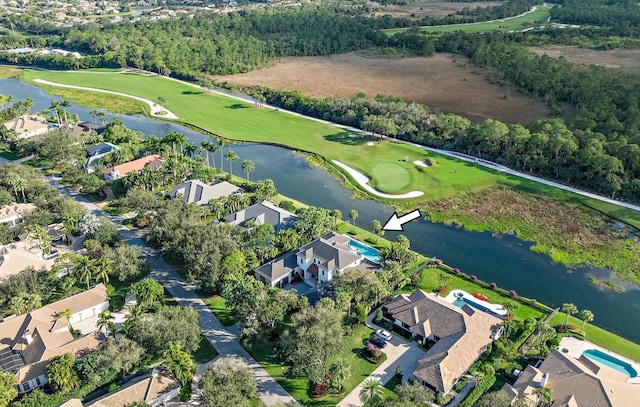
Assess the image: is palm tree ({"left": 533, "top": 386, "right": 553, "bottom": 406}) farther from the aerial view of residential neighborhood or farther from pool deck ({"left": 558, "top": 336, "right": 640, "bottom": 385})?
pool deck ({"left": 558, "top": 336, "right": 640, "bottom": 385})

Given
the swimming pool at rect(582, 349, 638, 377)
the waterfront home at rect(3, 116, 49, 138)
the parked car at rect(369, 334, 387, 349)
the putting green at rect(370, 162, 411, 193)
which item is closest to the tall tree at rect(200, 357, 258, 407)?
the parked car at rect(369, 334, 387, 349)

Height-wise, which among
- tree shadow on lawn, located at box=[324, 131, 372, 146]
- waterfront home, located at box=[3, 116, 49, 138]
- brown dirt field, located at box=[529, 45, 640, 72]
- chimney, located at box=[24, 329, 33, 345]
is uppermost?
brown dirt field, located at box=[529, 45, 640, 72]

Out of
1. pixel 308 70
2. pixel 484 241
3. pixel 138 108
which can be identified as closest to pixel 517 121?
pixel 484 241

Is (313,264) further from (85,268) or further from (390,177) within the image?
(390,177)

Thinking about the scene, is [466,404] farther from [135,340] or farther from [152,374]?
[135,340]

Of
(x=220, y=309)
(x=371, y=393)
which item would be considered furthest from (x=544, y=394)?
(x=220, y=309)

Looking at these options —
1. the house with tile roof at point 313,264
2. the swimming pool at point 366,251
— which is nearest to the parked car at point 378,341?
the house with tile roof at point 313,264

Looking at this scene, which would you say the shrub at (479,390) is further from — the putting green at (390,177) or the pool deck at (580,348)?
the putting green at (390,177)
